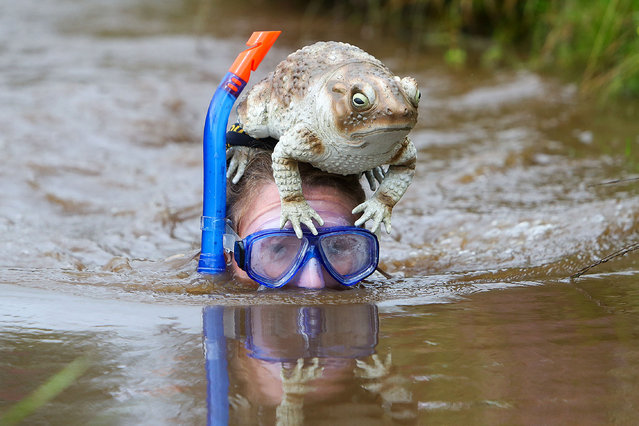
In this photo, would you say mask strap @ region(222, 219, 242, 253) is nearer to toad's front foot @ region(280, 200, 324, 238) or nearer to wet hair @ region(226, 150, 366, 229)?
wet hair @ region(226, 150, 366, 229)

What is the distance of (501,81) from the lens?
6047mm

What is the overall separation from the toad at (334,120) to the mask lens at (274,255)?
107mm

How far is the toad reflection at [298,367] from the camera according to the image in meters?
1.42

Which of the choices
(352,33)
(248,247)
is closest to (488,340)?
(248,247)

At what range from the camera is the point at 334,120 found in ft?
6.15

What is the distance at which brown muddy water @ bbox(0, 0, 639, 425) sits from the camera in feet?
4.90

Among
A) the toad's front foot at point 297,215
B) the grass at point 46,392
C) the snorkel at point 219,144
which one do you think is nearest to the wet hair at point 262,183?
the snorkel at point 219,144

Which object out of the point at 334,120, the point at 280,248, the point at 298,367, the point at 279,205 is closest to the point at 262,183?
the point at 279,205

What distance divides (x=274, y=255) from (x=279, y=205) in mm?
152

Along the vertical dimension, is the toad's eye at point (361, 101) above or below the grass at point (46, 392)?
above

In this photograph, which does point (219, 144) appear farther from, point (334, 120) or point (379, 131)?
point (379, 131)

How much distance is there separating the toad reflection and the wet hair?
1.30ft

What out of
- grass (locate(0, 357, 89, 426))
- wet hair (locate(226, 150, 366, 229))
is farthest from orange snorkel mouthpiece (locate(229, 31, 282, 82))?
grass (locate(0, 357, 89, 426))

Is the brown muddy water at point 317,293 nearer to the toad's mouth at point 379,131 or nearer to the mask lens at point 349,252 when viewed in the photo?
the mask lens at point 349,252
